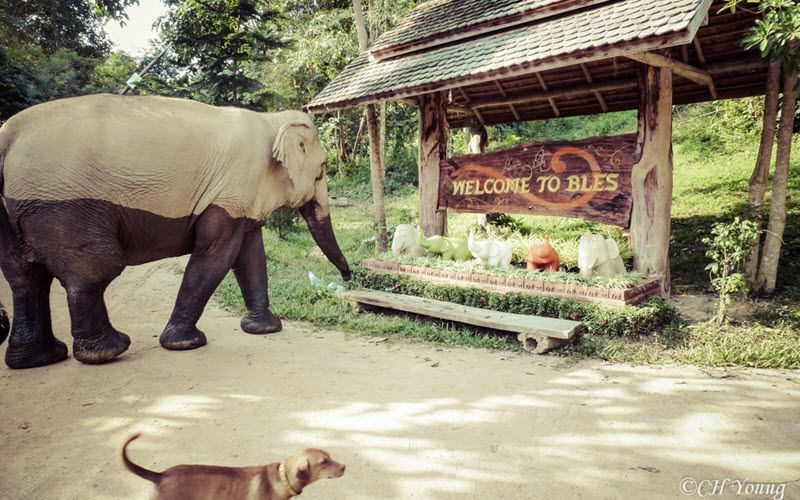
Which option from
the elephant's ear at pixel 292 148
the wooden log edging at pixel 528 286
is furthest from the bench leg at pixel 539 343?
the elephant's ear at pixel 292 148

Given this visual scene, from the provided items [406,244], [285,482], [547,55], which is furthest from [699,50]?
[285,482]

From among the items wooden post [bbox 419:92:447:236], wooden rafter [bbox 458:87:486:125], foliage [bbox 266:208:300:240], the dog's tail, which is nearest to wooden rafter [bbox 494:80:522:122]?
wooden rafter [bbox 458:87:486:125]

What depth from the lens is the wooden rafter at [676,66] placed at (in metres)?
5.33

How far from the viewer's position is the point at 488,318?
16.9 feet

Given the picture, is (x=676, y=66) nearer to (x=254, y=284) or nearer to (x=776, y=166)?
(x=776, y=166)

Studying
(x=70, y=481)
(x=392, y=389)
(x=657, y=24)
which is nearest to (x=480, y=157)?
(x=657, y=24)

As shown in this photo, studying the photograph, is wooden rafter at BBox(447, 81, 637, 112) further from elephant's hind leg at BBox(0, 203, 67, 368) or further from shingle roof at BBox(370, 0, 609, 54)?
elephant's hind leg at BBox(0, 203, 67, 368)

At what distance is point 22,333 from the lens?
414cm

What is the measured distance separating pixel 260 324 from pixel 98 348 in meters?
1.58

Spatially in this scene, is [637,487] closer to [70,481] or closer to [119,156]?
[70,481]

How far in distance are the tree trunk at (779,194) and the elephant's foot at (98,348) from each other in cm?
709

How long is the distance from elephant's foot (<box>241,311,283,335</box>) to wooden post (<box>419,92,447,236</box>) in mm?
3640

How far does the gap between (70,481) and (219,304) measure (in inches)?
179

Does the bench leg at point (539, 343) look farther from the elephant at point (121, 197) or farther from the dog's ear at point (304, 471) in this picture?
the dog's ear at point (304, 471)
